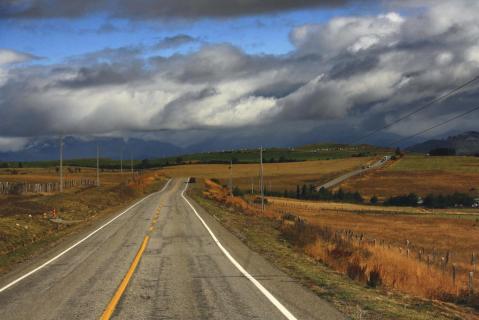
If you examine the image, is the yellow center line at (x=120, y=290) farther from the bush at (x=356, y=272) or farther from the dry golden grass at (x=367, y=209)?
the dry golden grass at (x=367, y=209)

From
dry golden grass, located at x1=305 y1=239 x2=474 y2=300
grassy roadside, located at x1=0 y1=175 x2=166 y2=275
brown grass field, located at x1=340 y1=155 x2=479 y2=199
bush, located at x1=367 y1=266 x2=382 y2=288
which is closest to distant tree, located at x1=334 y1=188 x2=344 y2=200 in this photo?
brown grass field, located at x1=340 y1=155 x2=479 y2=199

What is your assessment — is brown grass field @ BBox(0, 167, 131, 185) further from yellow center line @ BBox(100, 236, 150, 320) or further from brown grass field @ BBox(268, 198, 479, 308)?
yellow center line @ BBox(100, 236, 150, 320)

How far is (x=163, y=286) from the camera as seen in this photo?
13500 mm

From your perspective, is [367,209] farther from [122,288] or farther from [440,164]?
[122,288]

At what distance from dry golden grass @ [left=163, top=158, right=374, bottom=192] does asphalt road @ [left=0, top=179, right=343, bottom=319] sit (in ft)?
338

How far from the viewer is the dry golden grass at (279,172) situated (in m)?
139

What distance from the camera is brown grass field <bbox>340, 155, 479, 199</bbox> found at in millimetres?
116688

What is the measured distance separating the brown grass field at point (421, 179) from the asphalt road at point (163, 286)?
3900 inches

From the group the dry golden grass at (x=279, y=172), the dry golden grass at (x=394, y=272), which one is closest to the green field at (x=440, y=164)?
the dry golden grass at (x=279, y=172)

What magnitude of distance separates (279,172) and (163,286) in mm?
146876

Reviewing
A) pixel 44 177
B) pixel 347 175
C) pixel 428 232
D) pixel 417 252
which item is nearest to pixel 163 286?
pixel 417 252

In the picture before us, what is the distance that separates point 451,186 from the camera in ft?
388

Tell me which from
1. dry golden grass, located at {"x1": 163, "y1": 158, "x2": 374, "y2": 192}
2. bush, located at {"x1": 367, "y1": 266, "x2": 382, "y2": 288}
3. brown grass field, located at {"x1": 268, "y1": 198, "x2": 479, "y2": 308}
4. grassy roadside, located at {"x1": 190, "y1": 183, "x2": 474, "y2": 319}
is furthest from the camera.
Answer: dry golden grass, located at {"x1": 163, "y1": 158, "x2": 374, "y2": 192}

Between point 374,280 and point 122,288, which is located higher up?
point 122,288
